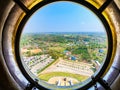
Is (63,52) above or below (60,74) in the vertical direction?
above

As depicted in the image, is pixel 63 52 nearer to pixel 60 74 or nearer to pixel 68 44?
pixel 68 44

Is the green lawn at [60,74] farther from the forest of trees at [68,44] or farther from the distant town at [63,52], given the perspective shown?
the forest of trees at [68,44]

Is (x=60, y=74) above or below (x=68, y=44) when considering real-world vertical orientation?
below

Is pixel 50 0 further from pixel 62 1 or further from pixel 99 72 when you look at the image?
pixel 99 72

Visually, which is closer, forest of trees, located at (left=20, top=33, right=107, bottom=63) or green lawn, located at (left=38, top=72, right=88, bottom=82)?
green lawn, located at (left=38, top=72, right=88, bottom=82)

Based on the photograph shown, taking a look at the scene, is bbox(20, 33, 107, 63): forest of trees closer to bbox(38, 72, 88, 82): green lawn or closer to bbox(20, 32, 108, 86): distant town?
bbox(20, 32, 108, 86): distant town

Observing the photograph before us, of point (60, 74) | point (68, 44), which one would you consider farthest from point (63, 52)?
point (60, 74)

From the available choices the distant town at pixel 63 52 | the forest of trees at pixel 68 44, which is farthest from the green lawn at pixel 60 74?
the forest of trees at pixel 68 44

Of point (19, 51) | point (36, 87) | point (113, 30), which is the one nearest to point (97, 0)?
point (113, 30)

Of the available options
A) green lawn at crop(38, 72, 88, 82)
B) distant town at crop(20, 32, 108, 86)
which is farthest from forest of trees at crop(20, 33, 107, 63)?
green lawn at crop(38, 72, 88, 82)
